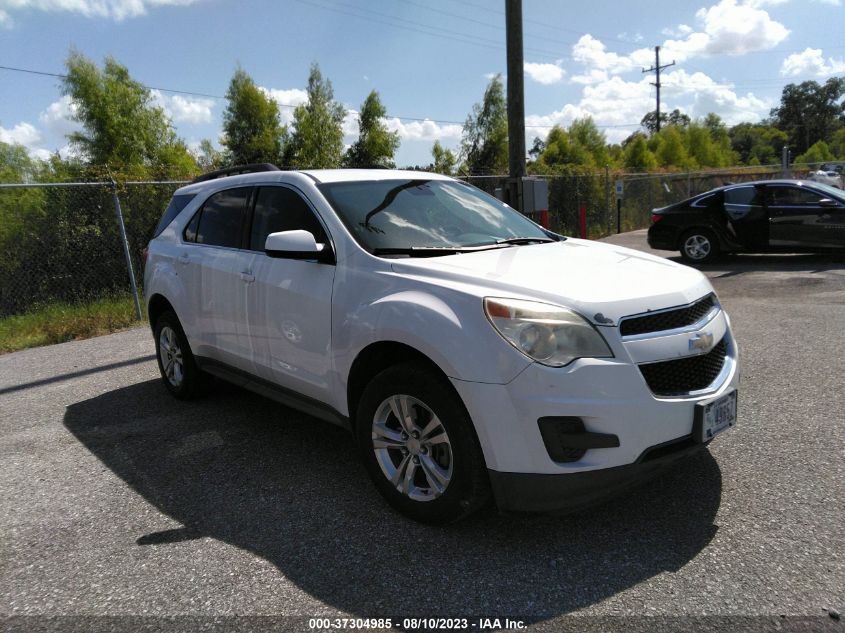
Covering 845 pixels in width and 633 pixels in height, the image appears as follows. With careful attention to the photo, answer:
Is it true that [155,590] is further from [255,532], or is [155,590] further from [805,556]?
[805,556]

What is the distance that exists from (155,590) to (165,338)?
3097mm

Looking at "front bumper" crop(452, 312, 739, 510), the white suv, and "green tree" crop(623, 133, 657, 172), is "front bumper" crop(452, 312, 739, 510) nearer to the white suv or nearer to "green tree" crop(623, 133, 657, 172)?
the white suv

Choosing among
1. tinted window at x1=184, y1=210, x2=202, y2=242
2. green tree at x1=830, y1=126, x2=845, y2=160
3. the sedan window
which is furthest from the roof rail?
green tree at x1=830, y1=126, x2=845, y2=160

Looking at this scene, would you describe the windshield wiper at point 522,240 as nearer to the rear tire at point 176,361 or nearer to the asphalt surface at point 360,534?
the asphalt surface at point 360,534

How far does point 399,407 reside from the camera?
3104 millimetres

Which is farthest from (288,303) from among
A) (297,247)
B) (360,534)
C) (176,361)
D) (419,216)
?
(176,361)

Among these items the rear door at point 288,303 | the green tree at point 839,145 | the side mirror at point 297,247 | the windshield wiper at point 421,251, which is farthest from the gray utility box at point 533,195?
the green tree at point 839,145

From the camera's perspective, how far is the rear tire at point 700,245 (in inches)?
471

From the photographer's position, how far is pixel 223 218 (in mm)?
4676

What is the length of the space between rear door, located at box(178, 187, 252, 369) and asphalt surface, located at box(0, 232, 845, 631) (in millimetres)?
633

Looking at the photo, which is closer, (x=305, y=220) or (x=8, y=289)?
(x=305, y=220)

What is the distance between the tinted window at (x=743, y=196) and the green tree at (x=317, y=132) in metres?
19.4

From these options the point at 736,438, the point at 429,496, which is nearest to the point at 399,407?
the point at 429,496

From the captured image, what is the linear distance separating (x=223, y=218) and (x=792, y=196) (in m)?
10.2
